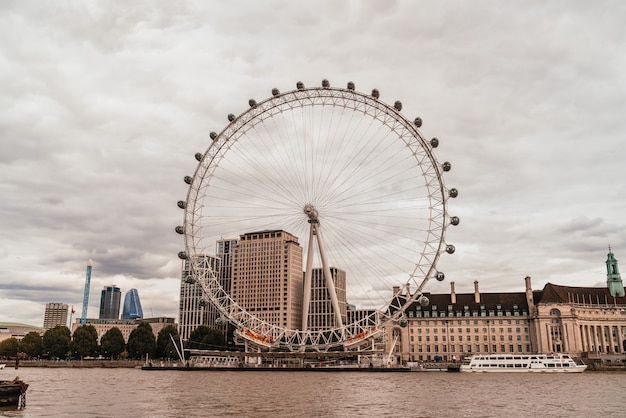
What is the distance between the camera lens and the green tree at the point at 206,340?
147 m

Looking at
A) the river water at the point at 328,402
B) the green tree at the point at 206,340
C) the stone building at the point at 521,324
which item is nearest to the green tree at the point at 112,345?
the green tree at the point at 206,340

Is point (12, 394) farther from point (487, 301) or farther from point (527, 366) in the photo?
point (487, 301)

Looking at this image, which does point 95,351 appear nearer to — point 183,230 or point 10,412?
point 183,230

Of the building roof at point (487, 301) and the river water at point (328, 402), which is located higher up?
the building roof at point (487, 301)

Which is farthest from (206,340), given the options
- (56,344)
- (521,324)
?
(521,324)

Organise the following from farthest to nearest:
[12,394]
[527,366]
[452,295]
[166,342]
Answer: [166,342] < [452,295] < [527,366] < [12,394]

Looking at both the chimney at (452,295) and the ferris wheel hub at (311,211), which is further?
the chimney at (452,295)

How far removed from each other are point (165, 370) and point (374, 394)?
78.4m

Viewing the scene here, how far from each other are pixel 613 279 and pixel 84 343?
147162 mm

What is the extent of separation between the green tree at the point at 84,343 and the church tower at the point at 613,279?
471ft

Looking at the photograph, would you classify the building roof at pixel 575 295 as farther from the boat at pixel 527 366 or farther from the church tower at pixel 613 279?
the boat at pixel 527 366

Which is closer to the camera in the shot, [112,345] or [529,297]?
[529,297]

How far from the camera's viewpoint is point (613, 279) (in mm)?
157375

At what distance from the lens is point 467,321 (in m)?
153
